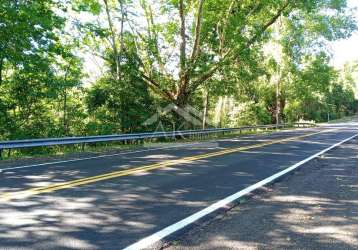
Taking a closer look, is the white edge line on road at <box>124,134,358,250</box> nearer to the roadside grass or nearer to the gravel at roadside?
the gravel at roadside

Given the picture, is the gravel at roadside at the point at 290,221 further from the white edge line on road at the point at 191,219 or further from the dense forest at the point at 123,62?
the dense forest at the point at 123,62

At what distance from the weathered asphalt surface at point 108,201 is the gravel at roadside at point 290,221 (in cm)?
67

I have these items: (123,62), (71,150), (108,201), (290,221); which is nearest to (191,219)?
(290,221)

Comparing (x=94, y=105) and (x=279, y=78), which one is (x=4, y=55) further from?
(x=279, y=78)

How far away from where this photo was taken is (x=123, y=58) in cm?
2700

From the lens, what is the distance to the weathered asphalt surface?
205 inches

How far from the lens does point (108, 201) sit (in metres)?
7.13

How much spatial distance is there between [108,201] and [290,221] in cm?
310

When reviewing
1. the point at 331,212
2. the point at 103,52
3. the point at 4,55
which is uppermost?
the point at 103,52

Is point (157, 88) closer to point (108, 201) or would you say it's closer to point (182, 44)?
point (182, 44)

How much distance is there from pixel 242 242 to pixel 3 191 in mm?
4966

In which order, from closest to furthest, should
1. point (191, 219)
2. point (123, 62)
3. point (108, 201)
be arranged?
point (191, 219)
point (108, 201)
point (123, 62)

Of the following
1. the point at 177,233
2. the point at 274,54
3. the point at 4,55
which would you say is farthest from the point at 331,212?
the point at 274,54

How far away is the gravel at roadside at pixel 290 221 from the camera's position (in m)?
5.15
